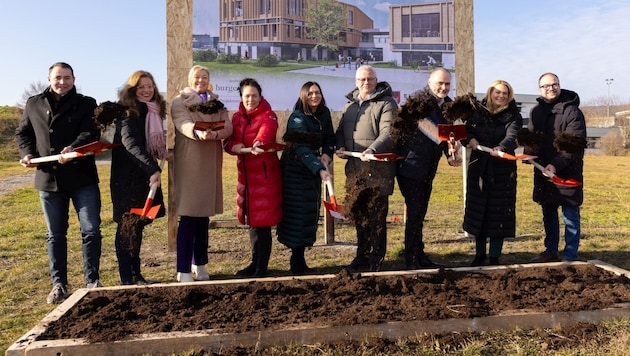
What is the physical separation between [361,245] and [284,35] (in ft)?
8.98

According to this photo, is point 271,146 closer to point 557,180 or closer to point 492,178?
point 492,178

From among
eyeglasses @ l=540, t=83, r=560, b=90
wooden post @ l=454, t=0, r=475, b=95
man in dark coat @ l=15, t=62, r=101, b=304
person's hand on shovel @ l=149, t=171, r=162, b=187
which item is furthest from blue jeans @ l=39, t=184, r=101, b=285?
wooden post @ l=454, t=0, r=475, b=95

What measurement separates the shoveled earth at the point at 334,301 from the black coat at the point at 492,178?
0.81 metres

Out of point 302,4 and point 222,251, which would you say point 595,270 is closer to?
point 222,251

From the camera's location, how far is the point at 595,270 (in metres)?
3.94

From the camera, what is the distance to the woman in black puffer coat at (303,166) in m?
4.31

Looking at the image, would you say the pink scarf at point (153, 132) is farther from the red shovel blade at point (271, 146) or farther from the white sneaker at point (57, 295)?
the white sneaker at point (57, 295)

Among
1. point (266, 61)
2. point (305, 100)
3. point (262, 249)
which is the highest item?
point (266, 61)

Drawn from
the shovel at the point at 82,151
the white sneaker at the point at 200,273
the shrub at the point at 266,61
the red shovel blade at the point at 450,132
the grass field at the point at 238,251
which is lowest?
the grass field at the point at 238,251

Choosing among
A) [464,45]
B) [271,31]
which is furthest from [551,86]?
[271,31]

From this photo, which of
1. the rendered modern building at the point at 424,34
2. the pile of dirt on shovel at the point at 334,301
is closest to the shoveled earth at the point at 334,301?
the pile of dirt on shovel at the point at 334,301

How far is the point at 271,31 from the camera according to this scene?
19.6 feet

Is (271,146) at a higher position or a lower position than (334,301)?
higher

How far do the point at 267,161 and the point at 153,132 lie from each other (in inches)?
38.5
